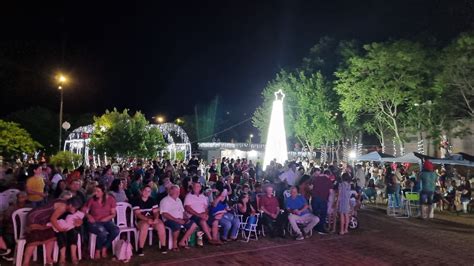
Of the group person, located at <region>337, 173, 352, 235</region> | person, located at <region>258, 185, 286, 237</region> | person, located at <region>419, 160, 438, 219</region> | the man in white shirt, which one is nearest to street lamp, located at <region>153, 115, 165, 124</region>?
the man in white shirt

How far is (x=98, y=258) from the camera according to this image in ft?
24.8

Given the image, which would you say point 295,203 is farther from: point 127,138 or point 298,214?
point 127,138

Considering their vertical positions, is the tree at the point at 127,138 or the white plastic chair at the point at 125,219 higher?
the tree at the point at 127,138

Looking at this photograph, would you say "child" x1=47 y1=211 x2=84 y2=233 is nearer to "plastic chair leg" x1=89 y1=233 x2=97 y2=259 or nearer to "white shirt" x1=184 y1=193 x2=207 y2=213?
"plastic chair leg" x1=89 y1=233 x2=97 y2=259

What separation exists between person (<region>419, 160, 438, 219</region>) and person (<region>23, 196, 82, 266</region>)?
11065 mm

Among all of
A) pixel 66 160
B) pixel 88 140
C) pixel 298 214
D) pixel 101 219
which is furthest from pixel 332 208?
pixel 88 140

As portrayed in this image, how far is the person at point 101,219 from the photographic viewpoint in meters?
7.50

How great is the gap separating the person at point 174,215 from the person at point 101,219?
1.03m

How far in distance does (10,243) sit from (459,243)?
9564 mm

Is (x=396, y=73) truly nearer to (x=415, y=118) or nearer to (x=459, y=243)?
(x=415, y=118)

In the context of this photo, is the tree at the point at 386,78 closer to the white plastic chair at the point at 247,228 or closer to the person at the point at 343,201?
the person at the point at 343,201

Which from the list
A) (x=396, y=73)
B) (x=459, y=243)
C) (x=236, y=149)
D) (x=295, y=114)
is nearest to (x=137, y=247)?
(x=459, y=243)

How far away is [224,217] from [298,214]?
190cm

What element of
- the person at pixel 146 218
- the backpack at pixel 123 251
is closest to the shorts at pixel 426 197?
the person at pixel 146 218
